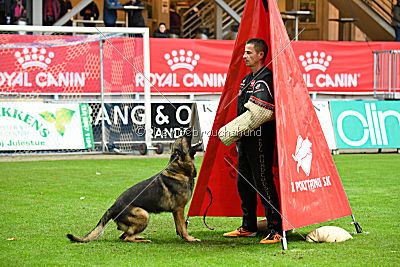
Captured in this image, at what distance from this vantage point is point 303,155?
6449mm

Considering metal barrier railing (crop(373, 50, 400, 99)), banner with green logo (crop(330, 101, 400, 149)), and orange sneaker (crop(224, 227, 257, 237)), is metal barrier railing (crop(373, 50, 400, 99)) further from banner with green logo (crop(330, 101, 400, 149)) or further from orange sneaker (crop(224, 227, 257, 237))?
orange sneaker (crop(224, 227, 257, 237))

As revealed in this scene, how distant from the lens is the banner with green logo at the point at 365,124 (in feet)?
55.4

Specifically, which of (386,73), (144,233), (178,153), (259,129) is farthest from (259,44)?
(386,73)

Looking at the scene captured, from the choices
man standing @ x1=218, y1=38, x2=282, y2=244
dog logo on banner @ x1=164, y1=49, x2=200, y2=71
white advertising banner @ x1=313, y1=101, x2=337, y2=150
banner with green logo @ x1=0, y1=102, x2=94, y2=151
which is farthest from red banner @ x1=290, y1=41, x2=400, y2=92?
man standing @ x1=218, y1=38, x2=282, y2=244

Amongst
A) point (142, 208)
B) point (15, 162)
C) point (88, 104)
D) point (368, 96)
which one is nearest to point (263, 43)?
point (142, 208)

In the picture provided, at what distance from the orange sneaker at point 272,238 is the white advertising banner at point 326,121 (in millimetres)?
10317

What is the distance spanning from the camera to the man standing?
629 cm

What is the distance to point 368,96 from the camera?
19797 mm

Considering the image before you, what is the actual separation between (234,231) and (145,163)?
739 cm

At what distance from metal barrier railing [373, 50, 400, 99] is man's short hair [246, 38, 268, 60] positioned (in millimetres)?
13417

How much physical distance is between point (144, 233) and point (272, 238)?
4.85ft

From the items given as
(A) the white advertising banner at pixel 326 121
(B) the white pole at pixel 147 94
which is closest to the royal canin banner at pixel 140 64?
(B) the white pole at pixel 147 94

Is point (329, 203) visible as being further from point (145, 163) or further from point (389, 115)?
point (389, 115)

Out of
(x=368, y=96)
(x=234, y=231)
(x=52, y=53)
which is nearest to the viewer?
(x=234, y=231)
